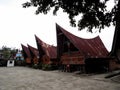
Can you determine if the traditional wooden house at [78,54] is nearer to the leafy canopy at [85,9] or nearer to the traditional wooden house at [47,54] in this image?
the traditional wooden house at [47,54]

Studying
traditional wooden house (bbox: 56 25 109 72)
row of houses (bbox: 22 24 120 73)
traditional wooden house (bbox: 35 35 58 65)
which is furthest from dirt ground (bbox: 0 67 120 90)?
traditional wooden house (bbox: 35 35 58 65)

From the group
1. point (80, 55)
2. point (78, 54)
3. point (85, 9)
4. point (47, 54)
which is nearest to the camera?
point (85, 9)

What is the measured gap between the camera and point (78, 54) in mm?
18484

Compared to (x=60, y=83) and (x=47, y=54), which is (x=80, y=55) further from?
(x=47, y=54)

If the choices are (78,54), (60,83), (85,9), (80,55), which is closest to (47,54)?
(78,54)

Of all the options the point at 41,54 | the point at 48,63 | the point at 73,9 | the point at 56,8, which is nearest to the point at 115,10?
the point at 73,9

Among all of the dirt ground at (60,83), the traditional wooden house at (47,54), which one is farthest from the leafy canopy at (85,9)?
the traditional wooden house at (47,54)

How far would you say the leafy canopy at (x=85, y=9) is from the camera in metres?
5.47

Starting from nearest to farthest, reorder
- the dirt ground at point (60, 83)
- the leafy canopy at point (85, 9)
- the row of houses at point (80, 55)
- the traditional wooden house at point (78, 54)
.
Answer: the leafy canopy at point (85, 9), the dirt ground at point (60, 83), the traditional wooden house at point (78, 54), the row of houses at point (80, 55)

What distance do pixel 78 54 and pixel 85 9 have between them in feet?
43.1

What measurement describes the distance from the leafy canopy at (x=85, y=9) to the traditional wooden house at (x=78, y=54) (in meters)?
11.1

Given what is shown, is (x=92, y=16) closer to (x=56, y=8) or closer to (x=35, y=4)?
(x=56, y=8)

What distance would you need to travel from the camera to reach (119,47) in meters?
13.0

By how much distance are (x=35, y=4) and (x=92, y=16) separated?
2215 millimetres
